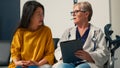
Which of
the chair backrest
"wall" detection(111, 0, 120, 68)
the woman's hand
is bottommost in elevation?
the chair backrest

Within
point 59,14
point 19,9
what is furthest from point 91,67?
point 19,9

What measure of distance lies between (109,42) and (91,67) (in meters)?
0.44

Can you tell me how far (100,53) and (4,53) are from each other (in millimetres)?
1241

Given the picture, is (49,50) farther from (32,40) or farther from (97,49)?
(97,49)

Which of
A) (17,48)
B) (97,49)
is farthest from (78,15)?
(17,48)

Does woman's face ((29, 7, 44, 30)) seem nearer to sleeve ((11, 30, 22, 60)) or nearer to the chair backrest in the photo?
sleeve ((11, 30, 22, 60))

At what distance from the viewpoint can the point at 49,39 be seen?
2.46 m

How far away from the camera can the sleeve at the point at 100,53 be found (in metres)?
2.24

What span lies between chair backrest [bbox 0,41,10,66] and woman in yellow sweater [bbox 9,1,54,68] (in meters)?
0.53

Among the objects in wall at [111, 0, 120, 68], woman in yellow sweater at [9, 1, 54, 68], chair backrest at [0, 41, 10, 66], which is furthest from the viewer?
wall at [111, 0, 120, 68]

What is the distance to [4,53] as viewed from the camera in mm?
2975

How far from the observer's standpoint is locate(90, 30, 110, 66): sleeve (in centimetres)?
224

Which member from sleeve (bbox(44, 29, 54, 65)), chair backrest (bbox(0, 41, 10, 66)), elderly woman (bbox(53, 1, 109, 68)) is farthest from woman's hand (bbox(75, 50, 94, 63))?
chair backrest (bbox(0, 41, 10, 66))

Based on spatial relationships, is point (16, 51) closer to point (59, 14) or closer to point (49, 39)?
point (49, 39)
